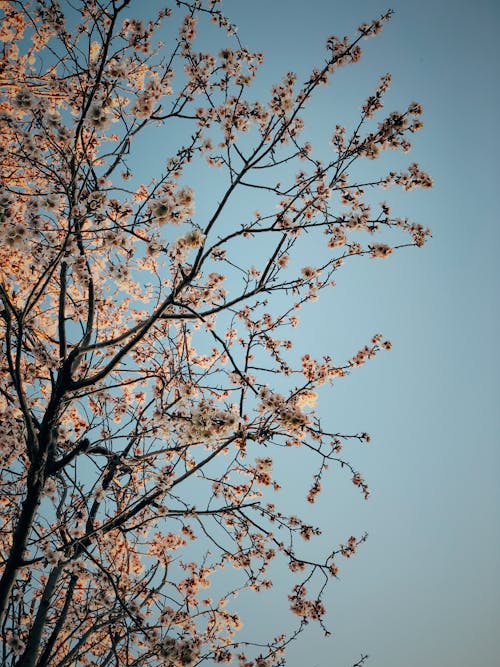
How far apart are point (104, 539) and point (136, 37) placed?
5.78 m

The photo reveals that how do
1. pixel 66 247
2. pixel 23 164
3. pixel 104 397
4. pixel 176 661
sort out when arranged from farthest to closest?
pixel 104 397 → pixel 23 164 → pixel 66 247 → pixel 176 661

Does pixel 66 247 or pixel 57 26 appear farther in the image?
pixel 57 26

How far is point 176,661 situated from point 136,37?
20.1 ft

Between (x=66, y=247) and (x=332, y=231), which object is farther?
(x=332, y=231)

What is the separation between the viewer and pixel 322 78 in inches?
148

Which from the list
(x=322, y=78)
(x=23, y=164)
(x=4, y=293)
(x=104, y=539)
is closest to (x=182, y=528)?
(x=104, y=539)

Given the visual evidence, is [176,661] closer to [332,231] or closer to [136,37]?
[332,231]

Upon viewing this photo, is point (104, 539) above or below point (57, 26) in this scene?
below

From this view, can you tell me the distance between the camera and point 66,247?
3.38 metres

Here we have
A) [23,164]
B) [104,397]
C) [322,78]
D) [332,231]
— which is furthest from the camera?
[104,397]

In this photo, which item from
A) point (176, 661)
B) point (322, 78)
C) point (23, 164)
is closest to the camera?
point (176, 661)

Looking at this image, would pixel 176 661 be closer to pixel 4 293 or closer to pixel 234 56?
pixel 4 293

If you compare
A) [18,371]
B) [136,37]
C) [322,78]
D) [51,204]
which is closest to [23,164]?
[51,204]

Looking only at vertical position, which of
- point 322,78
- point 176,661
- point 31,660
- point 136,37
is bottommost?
point 176,661
